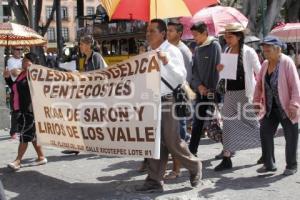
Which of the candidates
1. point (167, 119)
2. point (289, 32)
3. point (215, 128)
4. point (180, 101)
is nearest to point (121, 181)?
point (167, 119)

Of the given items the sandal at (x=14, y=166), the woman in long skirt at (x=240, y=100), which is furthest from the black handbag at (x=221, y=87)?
the sandal at (x=14, y=166)

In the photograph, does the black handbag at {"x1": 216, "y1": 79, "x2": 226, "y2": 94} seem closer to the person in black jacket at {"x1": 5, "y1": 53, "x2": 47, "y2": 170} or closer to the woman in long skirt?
the woman in long skirt

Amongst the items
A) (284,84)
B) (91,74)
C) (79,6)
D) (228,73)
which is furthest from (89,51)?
(79,6)

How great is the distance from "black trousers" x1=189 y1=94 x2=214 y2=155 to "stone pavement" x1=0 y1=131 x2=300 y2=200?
0.39 metres

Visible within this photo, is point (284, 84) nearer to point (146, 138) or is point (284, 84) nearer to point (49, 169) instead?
point (146, 138)

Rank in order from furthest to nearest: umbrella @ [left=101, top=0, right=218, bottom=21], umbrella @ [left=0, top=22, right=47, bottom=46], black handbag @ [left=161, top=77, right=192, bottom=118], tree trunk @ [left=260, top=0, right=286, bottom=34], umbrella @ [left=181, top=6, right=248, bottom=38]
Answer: tree trunk @ [left=260, top=0, right=286, bottom=34], umbrella @ [left=0, top=22, right=47, bottom=46], umbrella @ [left=181, top=6, right=248, bottom=38], umbrella @ [left=101, top=0, right=218, bottom=21], black handbag @ [left=161, top=77, right=192, bottom=118]

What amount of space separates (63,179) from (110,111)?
1.21 meters

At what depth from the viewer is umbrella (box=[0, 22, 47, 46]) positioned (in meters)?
8.51

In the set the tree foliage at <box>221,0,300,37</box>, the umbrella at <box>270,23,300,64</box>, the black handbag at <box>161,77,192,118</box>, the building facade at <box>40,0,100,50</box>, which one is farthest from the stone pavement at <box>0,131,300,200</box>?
the building facade at <box>40,0,100,50</box>

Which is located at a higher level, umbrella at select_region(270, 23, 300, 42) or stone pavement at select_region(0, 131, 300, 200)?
umbrella at select_region(270, 23, 300, 42)

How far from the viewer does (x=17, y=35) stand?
8508mm

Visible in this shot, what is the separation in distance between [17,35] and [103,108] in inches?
118

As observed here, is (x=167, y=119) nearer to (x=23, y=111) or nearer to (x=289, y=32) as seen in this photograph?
(x=23, y=111)

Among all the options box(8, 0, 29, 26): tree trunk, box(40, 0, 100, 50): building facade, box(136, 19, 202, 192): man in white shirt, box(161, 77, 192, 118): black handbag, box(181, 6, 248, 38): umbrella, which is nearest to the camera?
box(136, 19, 202, 192): man in white shirt
